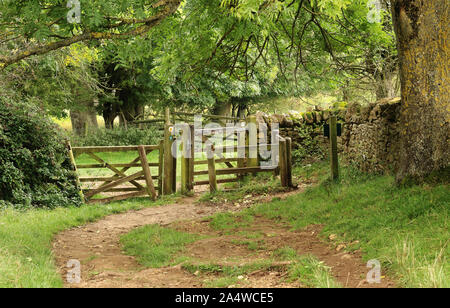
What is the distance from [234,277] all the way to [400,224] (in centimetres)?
235

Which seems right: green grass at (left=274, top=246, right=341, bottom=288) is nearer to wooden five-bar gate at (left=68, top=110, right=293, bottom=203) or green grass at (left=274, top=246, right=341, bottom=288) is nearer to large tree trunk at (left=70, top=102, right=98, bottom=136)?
wooden five-bar gate at (left=68, top=110, right=293, bottom=203)

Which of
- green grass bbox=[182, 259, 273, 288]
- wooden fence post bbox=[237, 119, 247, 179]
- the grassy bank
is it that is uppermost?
wooden fence post bbox=[237, 119, 247, 179]

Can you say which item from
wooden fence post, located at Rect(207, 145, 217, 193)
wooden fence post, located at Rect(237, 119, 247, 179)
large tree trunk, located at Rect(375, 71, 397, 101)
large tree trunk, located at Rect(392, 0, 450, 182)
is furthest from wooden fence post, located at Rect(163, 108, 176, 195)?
large tree trunk, located at Rect(392, 0, 450, 182)

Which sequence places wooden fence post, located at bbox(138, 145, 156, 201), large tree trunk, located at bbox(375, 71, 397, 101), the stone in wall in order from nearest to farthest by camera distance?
the stone in wall
wooden fence post, located at bbox(138, 145, 156, 201)
large tree trunk, located at bbox(375, 71, 397, 101)

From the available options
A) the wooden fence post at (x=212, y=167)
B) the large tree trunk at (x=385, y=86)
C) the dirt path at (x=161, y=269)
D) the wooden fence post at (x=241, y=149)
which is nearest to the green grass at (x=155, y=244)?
the dirt path at (x=161, y=269)

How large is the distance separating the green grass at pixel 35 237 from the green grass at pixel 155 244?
3.97 feet

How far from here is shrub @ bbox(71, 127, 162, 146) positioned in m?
20.6

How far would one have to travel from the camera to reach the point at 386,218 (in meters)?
6.00

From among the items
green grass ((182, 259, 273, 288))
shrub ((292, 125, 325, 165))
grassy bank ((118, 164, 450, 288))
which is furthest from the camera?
shrub ((292, 125, 325, 165))

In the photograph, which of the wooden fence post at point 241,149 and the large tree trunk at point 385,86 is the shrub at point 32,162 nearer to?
the wooden fence post at point 241,149

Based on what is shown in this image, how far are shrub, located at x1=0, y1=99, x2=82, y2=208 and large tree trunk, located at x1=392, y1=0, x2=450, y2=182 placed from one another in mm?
7397

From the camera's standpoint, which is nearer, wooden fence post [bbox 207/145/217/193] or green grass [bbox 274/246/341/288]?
green grass [bbox 274/246/341/288]
